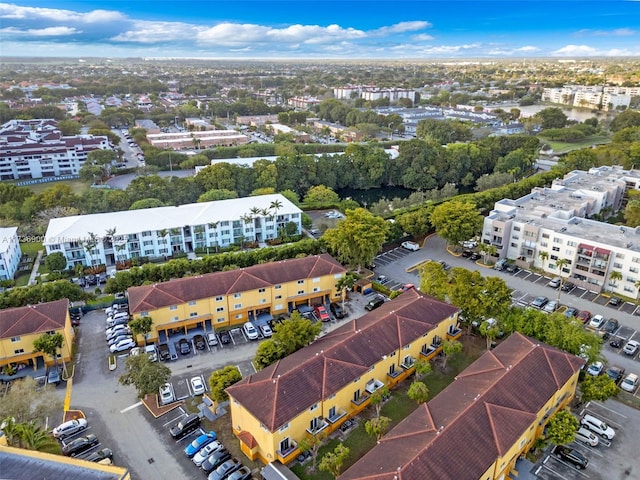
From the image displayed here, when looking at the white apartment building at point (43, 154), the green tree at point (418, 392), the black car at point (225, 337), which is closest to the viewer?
the green tree at point (418, 392)

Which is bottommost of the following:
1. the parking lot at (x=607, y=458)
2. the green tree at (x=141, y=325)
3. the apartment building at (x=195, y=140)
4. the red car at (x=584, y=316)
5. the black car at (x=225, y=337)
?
the parking lot at (x=607, y=458)

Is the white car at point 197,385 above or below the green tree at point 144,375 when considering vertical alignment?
below

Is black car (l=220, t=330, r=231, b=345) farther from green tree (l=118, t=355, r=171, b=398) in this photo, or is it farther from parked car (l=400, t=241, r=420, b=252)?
parked car (l=400, t=241, r=420, b=252)

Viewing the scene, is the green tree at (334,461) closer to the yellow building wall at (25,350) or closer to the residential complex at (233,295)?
the residential complex at (233,295)

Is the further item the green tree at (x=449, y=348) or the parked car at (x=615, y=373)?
the parked car at (x=615, y=373)

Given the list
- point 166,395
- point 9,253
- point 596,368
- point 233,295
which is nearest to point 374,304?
point 233,295

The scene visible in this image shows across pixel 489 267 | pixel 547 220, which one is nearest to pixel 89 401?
Answer: pixel 489 267

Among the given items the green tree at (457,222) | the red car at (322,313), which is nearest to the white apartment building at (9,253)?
the red car at (322,313)

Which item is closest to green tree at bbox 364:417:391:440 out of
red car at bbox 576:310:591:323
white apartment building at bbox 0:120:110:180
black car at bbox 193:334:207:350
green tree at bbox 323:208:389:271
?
black car at bbox 193:334:207:350
